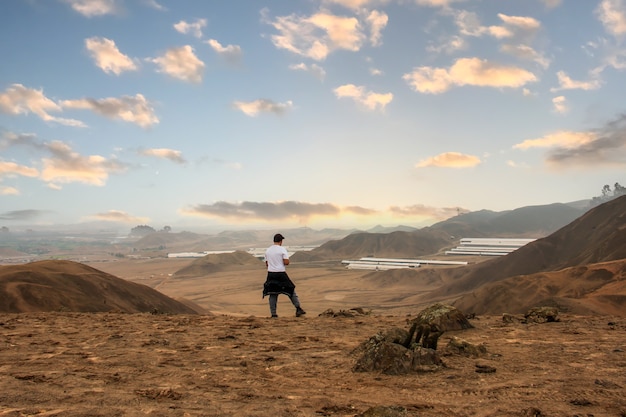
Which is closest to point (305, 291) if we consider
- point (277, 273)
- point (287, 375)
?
point (277, 273)

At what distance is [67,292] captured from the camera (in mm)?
23781

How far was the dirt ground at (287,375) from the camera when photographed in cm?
437

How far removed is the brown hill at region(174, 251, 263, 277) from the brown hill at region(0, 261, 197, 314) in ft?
279

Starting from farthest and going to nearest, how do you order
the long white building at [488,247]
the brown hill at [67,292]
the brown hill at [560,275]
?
1. the long white building at [488,247]
2. the brown hill at [560,275]
3. the brown hill at [67,292]

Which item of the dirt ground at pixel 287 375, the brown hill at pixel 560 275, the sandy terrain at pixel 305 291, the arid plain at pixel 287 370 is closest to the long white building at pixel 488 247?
the brown hill at pixel 560 275

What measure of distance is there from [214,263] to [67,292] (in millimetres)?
101632

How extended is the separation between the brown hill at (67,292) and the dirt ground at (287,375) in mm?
8409

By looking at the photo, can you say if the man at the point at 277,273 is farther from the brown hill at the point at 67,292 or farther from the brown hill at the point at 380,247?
the brown hill at the point at 380,247

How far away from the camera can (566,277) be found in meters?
34.4

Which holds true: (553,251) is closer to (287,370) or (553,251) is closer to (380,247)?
(287,370)

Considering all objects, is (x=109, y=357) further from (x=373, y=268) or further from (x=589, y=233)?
(x=373, y=268)

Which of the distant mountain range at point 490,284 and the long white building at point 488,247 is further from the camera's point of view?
the long white building at point 488,247

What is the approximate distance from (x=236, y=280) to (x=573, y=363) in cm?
9479

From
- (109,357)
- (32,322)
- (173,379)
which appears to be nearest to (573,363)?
(173,379)
